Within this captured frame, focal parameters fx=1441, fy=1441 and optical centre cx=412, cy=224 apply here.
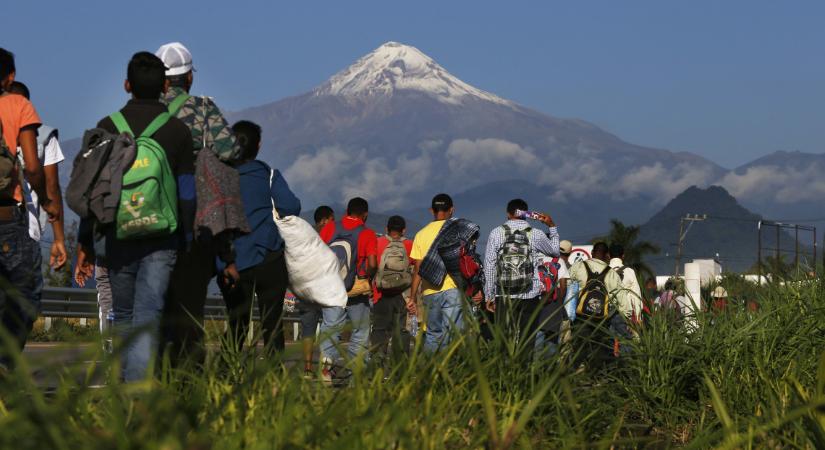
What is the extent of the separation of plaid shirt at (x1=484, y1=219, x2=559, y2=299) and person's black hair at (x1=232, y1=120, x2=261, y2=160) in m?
3.58

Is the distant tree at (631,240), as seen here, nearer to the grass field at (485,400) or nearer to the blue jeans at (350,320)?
the blue jeans at (350,320)

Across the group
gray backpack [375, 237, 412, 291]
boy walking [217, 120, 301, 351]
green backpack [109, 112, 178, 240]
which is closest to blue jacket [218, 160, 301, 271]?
boy walking [217, 120, 301, 351]

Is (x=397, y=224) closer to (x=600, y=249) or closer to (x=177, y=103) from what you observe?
(x=600, y=249)

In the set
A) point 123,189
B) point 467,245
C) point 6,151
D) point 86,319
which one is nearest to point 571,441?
point 123,189

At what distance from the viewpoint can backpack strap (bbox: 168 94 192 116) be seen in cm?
750

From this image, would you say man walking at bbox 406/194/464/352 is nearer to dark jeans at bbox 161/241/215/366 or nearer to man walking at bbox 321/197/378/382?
man walking at bbox 321/197/378/382

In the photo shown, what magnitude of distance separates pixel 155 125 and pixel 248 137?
190cm

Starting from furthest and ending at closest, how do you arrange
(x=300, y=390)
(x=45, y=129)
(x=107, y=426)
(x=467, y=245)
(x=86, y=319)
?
(x=86, y=319), (x=467, y=245), (x=45, y=129), (x=300, y=390), (x=107, y=426)

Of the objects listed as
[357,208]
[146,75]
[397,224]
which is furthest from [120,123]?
[397,224]

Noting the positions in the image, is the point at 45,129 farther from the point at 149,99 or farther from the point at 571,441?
the point at 571,441

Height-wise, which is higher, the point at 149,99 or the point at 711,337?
the point at 149,99

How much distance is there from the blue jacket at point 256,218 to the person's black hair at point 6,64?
6.17 feet

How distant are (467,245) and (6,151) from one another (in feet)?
19.7

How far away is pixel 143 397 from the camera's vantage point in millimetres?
3629
